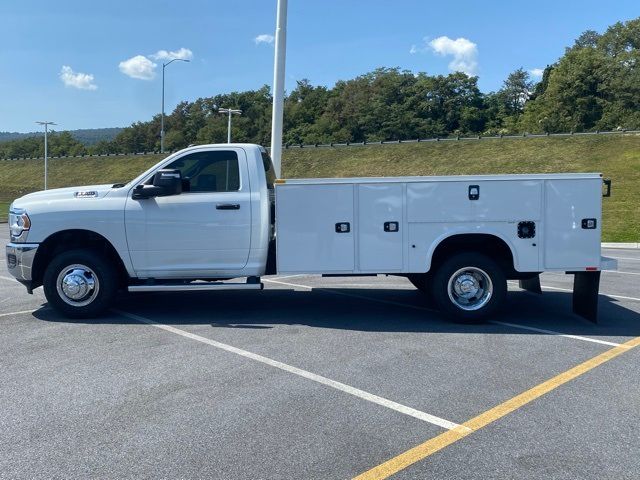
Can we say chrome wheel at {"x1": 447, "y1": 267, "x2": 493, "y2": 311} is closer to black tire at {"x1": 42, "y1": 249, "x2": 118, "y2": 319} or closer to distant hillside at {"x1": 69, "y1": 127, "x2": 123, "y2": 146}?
black tire at {"x1": 42, "y1": 249, "x2": 118, "y2": 319}

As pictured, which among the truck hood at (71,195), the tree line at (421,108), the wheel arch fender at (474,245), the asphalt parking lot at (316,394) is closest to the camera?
the asphalt parking lot at (316,394)

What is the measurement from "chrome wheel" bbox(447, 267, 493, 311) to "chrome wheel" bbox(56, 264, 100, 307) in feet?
14.2

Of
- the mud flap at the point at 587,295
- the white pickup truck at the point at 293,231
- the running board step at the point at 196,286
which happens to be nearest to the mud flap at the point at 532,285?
the mud flap at the point at 587,295

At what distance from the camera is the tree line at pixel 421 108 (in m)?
70.1

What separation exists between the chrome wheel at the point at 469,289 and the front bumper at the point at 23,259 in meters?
5.03

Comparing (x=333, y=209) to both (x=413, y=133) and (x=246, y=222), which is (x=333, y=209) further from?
(x=413, y=133)

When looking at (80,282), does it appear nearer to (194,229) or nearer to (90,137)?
(194,229)

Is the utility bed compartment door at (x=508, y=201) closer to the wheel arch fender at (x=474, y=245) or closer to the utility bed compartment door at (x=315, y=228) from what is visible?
the wheel arch fender at (x=474, y=245)

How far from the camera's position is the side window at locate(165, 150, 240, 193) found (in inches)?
298

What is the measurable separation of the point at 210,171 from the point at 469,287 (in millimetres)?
3461

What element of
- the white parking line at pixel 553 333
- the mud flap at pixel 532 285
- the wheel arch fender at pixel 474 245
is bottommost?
the white parking line at pixel 553 333

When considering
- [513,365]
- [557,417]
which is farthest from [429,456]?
[513,365]

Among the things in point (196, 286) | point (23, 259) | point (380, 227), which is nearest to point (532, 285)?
point (380, 227)

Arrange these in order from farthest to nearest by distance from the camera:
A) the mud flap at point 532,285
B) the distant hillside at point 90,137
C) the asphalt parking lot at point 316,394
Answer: the distant hillside at point 90,137
the mud flap at point 532,285
the asphalt parking lot at point 316,394
